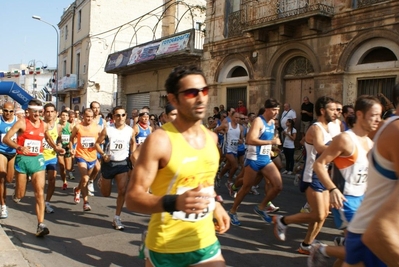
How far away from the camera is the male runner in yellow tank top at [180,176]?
2531 mm

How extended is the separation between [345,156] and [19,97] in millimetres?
16749

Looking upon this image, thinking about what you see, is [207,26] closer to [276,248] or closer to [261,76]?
[261,76]

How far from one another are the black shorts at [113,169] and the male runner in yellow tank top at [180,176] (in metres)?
4.23

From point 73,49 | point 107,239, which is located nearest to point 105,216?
point 107,239

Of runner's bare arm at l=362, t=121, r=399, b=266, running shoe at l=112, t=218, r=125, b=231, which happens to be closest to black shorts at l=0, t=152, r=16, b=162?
running shoe at l=112, t=218, r=125, b=231

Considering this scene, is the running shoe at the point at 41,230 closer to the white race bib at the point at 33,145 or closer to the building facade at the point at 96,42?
the white race bib at the point at 33,145

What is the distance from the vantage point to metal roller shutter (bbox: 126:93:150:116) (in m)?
27.2

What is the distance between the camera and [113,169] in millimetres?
6887

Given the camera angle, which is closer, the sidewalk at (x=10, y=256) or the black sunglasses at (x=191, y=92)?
the black sunglasses at (x=191, y=92)

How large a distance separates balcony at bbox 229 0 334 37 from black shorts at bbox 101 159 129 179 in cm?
1018

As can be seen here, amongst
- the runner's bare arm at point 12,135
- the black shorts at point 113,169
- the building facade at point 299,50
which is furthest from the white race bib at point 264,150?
the building facade at point 299,50

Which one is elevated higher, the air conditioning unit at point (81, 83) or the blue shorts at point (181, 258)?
the air conditioning unit at point (81, 83)

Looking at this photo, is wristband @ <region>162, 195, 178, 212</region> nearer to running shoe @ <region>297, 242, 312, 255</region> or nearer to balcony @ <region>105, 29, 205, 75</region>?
running shoe @ <region>297, 242, 312, 255</region>

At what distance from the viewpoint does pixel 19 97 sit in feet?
59.5
